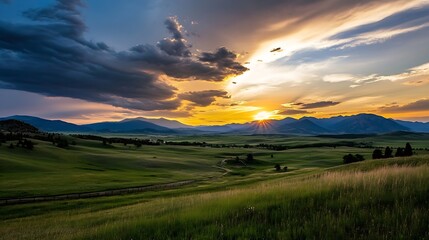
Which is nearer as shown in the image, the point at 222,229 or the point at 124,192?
the point at 222,229

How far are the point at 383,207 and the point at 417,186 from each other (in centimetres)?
219

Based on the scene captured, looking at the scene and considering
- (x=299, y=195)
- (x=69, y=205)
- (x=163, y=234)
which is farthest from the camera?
(x=69, y=205)

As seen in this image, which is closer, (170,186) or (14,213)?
(14,213)

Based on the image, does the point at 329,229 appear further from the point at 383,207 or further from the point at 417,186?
the point at 417,186

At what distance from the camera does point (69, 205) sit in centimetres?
4512

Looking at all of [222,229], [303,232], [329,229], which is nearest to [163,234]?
[222,229]

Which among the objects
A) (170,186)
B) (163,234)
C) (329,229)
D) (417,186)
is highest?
(417,186)

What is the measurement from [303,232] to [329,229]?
0.65m

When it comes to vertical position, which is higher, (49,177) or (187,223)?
(187,223)

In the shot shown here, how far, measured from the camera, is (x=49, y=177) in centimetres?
7162

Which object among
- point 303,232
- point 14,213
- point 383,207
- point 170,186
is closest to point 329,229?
Result: point 303,232

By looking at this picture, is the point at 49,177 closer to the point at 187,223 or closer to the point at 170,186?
the point at 170,186

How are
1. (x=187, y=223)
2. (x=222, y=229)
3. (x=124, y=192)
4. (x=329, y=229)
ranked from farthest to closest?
(x=124, y=192), (x=187, y=223), (x=222, y=229), (x=329, y=229)

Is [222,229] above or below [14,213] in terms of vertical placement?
above
